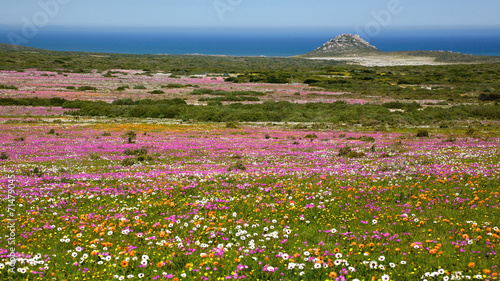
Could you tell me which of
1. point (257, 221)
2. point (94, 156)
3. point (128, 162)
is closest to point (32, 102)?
point (94, 156)

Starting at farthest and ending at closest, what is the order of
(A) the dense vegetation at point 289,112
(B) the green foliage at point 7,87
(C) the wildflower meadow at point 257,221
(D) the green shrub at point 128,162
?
(B) the green foliage at point 7,87 < (A) the dense vegetation at point 289,112 < (D) the green shrub at point 128,162 < (C) the wildflower meadow at point 257,221

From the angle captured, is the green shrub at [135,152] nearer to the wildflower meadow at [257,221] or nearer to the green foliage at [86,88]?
the wildflower meadow at [257,221]

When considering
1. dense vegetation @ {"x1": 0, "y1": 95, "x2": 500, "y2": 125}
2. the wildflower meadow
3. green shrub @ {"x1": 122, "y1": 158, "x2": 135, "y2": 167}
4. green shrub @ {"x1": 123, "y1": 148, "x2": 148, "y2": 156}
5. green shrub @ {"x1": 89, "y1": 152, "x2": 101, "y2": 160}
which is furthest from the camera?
dense vegetation @ {"x1": 0, "y1": 95, "x2": 500, "y2": 125}

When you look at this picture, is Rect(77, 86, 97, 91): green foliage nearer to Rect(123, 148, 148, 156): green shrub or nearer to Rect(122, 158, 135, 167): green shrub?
Rect(123, 148, 148, 156): green shrub

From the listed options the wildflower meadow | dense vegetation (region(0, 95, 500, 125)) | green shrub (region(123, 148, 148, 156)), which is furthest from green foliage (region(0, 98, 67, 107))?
the wildflower meadow

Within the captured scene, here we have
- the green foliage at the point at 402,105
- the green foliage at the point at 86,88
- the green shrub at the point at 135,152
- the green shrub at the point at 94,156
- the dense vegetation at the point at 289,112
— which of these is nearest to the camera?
the green shrub at the point at 94,156

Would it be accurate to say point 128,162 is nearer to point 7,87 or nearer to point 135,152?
point 135,152

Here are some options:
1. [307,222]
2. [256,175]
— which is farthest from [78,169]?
[307,222]

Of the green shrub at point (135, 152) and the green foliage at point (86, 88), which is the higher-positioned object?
the green foliage at point (86, 88)

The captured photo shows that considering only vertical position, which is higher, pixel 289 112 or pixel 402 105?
pixel 402 105

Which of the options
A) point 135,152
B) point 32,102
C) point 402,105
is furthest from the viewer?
point 402,105

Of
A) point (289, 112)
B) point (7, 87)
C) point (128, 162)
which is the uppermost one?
point (7, 87)

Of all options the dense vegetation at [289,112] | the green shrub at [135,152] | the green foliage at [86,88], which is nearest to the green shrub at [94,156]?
the green shrub at [135,152]

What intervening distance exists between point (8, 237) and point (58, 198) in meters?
3.21
